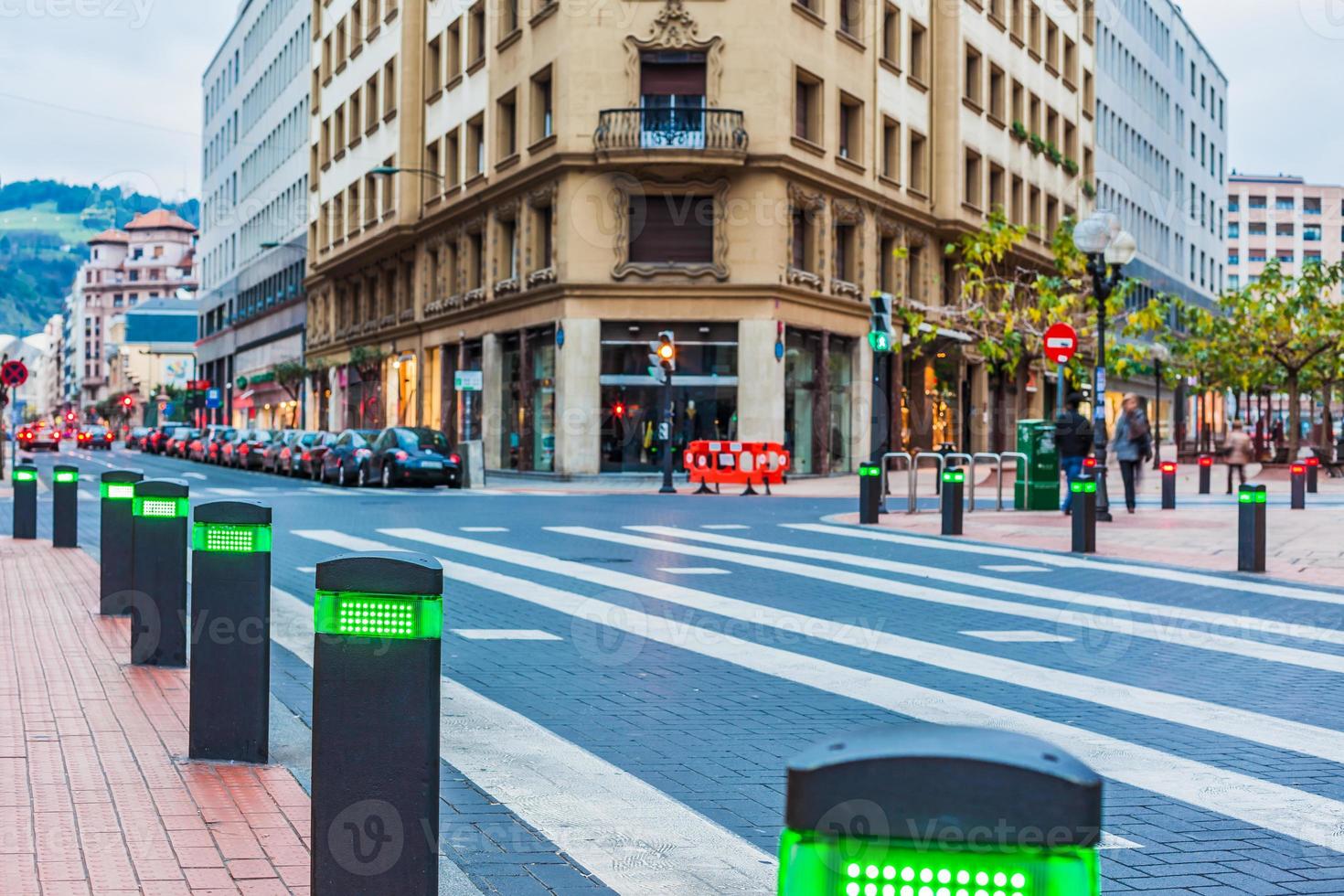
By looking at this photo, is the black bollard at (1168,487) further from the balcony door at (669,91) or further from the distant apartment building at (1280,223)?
the distant apartment building at (1280,223)

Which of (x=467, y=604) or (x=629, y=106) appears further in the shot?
(x=629, y=106)

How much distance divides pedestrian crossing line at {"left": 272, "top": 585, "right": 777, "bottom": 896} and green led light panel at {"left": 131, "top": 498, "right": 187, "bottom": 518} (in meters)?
1.77

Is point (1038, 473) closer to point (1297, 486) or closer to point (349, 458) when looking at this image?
point (1297, 486)

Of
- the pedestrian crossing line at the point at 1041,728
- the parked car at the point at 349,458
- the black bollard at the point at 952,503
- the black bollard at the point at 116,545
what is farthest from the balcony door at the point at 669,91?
the black bollard at the point at 116,545

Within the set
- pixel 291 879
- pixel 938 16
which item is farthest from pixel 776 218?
pixel 291 879

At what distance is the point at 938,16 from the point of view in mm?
44781

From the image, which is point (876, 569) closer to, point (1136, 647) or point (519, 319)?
point (1136, 647)

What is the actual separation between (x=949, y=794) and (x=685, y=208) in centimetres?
3539

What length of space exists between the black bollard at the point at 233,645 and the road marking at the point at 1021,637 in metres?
5.19

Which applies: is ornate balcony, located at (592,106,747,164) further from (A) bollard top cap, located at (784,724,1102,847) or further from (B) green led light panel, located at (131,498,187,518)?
(A) bollard top cap, located at (784,724,1102,847)

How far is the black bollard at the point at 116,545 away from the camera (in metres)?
9.76

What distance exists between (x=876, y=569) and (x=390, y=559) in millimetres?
10589

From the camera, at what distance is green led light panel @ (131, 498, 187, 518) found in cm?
766

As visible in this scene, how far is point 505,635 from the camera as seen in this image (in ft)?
31.4
